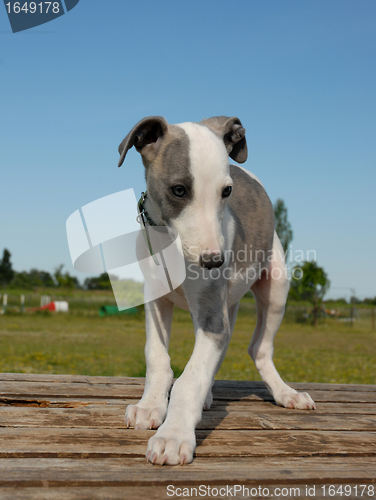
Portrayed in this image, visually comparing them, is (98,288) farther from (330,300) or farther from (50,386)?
(50,386)

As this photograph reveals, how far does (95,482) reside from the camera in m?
2.01

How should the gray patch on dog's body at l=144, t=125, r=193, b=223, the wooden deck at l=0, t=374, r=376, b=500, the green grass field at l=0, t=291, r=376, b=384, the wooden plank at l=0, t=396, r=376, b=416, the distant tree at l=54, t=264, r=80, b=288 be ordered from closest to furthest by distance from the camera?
the wooden deck at l=0, t=374, r=376, b=500, the gray patch on dog's body at l=144, t=125, r=193, b=223, the wooden plank at l=0, t=396, r=376, b=416, the green grass field at l=0, t=291, r=376, b=384, the distant tree at l=54, t=264, r=80, b=288

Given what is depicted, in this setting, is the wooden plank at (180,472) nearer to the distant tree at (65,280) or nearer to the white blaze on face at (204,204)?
the white blaze on face at (204,204)

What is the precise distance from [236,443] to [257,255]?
1.64m

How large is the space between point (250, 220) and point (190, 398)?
181 cm

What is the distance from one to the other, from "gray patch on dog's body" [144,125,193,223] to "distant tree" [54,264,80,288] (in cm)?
3612

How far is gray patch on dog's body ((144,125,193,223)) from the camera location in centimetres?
263

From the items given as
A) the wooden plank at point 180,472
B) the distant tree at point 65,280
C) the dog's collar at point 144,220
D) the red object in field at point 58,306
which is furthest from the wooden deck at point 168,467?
the distant tree at point 65,280

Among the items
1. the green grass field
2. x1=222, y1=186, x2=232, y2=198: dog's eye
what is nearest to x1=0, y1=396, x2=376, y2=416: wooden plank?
x1=222, y1=186, x2=232, y2=198: dog's eye

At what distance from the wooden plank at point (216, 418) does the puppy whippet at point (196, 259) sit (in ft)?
0.68

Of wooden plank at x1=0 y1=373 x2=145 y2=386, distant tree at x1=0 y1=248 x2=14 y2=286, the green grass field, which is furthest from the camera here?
distant tree at x1=0 y1=248 x2=14 y2=286

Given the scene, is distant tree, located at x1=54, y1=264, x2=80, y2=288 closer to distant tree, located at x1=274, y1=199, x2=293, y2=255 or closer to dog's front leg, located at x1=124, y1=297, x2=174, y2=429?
distant tree, located at x1=274, y1=199, x2=293, y2=255

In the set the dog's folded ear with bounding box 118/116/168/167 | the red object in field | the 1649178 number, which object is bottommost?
the red object in field

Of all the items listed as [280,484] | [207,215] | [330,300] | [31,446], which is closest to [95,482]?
[31,446]
